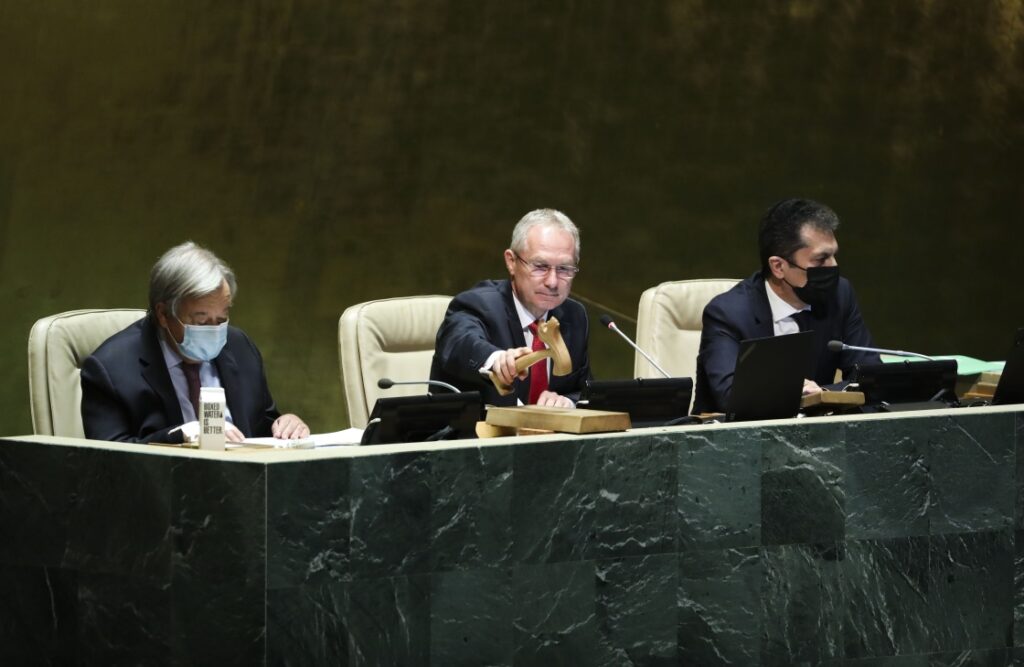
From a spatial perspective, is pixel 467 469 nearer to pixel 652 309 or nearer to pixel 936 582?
pixel 936 582

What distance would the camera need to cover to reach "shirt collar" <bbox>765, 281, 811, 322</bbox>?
4145 millimetres

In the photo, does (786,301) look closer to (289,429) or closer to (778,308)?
(778,308)

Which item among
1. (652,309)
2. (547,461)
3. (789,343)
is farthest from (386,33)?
(547,461)

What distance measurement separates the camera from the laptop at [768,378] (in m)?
3.09

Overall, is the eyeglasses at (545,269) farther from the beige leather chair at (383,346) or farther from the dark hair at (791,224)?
the dark hair at (791,224)

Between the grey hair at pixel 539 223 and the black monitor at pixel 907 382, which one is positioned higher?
the grey hair at pixel 539 223

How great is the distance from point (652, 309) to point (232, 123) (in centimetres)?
177

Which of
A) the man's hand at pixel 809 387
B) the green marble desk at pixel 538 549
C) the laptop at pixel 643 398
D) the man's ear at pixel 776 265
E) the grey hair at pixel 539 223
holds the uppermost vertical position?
the grey hair at pixel 539 223

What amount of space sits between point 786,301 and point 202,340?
67.8 inches

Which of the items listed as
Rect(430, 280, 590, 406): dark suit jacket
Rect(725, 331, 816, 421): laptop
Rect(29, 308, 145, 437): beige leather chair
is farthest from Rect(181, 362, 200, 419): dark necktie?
Rect(725, 331, 816, 421): laptop

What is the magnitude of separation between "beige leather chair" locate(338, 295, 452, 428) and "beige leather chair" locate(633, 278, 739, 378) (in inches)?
25.5

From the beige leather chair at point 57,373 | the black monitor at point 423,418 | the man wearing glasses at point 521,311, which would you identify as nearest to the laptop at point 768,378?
the black monitor at point 423,418

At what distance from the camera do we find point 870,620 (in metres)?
2.91

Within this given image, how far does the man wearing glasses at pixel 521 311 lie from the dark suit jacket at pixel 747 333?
1.17 ft
